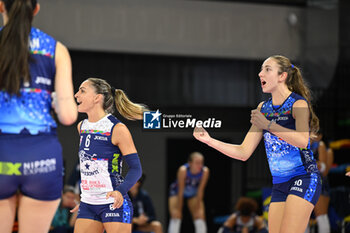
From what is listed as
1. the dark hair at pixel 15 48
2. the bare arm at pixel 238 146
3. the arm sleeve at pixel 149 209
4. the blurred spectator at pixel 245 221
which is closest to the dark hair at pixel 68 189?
the arm sleeve at pixel 149 209

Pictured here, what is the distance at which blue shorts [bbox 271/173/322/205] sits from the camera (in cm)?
420

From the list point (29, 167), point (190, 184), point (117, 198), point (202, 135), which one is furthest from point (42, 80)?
point (190, 184)

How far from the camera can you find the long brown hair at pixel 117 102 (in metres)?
4.39

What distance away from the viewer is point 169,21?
37.9 feet

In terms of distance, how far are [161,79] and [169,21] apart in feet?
3.91

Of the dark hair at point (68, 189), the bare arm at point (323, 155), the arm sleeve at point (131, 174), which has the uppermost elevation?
the arm sleeve at point (131, 174)

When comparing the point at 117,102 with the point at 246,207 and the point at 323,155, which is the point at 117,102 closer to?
the point at 246,207

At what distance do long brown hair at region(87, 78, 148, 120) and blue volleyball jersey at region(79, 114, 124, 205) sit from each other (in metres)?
0.27

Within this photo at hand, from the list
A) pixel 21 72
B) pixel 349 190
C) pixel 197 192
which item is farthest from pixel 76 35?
pixel 21 72

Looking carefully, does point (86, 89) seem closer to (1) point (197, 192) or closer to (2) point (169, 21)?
(1) point (197, 192)

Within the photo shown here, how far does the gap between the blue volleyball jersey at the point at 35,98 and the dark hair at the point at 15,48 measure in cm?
5

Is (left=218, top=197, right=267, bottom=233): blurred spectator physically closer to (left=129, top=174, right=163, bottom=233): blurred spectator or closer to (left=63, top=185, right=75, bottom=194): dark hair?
(left=129, top=174, right=163, bottom=233): blurred spectator

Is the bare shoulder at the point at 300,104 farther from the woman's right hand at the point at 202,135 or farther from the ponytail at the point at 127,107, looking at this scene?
the ponytail at the point at 127,107

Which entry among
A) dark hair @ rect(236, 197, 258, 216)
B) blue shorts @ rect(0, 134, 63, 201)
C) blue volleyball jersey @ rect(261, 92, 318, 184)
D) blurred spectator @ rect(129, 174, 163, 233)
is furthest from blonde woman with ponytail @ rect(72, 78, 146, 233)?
dark hair @ rect(236, 197, 258, 216)
